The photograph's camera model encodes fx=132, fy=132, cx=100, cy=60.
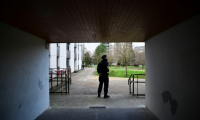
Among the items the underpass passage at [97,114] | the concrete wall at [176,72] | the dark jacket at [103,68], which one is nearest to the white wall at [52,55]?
the dark jacket at [103,68]

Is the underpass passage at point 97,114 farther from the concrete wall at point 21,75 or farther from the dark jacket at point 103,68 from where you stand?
the dark jacket at point 103,68

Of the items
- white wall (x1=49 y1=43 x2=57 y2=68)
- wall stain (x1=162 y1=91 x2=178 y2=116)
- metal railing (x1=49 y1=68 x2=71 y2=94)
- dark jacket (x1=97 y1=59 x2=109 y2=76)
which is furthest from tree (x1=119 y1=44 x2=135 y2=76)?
wall stain (x1=162 y1=91 x2=178 y2=116)

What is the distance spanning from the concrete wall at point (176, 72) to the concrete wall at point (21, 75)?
352cm

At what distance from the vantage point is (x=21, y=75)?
322 centimetres

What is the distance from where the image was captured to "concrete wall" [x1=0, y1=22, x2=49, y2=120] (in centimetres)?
265

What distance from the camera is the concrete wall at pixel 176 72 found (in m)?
2.27

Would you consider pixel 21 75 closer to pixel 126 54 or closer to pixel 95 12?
pixel 95 12

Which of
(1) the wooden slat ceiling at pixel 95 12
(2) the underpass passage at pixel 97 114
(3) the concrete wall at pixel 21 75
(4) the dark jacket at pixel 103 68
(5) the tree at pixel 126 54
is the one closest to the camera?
(1) the wooden slat ceiling at pixel 95 12

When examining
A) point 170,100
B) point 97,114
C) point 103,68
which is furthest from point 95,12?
point 103,68

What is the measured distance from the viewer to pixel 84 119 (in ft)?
12.2

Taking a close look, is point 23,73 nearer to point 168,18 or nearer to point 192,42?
point 168,18

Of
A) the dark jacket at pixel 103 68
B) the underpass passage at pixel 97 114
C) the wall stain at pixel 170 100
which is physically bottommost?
the underpass passage at pixel 97 114

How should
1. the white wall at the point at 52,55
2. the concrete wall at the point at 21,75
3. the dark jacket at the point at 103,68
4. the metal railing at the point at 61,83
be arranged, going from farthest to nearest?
1. the white wall at the point at 52,55
2. the metal railing at the point at 61,83
3. the dark jacket at the point at 103,68
4. the concrete wall at the point at 21,75

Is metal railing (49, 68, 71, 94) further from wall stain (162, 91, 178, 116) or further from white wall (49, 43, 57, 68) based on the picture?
white wall (49, 43, 57, 68)
